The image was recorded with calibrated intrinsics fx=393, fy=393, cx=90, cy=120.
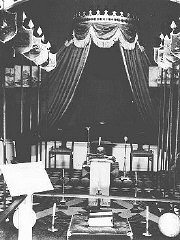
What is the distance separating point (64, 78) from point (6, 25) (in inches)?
196

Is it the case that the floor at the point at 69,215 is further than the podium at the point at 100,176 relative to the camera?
No

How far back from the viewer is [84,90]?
10.4m

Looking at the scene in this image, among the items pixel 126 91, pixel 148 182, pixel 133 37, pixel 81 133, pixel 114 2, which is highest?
pixel 114 2

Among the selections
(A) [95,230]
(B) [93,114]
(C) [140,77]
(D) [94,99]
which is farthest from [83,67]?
(A) [95,230]

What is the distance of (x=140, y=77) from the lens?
848 centimetres

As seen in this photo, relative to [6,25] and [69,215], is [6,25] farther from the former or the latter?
[69,215]

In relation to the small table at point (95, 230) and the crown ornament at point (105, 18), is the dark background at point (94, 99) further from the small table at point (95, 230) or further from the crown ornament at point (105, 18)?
the small table at point (95, 230)

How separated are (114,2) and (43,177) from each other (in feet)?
17.3

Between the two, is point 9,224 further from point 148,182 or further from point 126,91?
point 126,91

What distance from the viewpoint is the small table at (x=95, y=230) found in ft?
11.6

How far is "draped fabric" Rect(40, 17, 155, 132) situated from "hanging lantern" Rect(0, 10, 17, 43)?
4.27 meters

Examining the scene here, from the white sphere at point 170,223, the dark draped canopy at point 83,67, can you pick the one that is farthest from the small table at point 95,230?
the dark draped canopy at point 83,67

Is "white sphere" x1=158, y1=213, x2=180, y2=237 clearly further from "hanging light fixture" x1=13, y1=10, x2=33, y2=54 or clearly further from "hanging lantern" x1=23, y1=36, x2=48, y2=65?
"hanging lantern" x1=23, y1=36, x2=48, y2=65

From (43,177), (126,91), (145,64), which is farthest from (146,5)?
(43,177)
